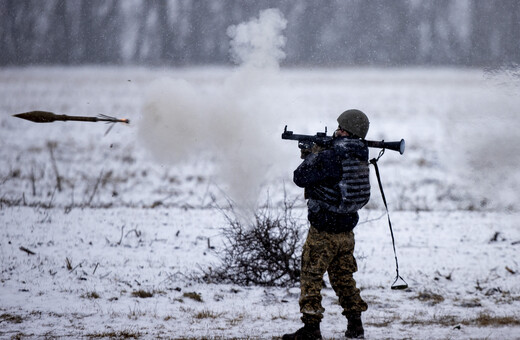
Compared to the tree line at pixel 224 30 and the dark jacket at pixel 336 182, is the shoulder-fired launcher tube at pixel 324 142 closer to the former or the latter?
the dark jacket at pixel 336 182

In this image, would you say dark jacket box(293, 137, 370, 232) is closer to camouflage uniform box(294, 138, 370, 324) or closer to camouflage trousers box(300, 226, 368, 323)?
camouflage uniform box(294, 138, 370, 324)

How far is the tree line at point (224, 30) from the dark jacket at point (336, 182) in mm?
32526

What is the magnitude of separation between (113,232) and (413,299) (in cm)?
488

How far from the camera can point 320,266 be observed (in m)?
5.02

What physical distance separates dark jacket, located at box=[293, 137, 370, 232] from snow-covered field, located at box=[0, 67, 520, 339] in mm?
1226

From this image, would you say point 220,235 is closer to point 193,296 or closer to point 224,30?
point 193,296

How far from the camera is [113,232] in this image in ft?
30.0

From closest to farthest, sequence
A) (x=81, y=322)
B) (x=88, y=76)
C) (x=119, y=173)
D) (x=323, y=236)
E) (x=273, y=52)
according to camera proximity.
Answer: (x=323, y=236) < (x=81, y=322) < (x=273, y=52) < (x=119, y=173) < (x=88, y=76)

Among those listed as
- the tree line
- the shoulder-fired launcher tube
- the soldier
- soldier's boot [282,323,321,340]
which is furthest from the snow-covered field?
the tree line

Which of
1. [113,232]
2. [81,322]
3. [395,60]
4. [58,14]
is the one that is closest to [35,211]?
[113,232]

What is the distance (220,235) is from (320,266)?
420cm

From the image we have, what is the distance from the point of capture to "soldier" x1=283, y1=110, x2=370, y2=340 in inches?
194

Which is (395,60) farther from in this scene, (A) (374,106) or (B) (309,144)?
(B) (309,144)

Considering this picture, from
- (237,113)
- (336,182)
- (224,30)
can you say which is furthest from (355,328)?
(224,30)
